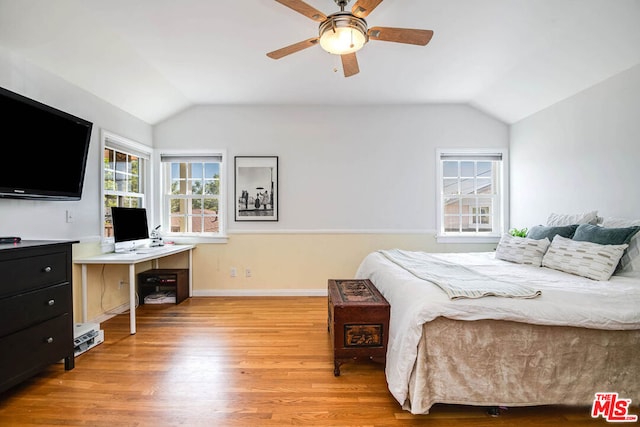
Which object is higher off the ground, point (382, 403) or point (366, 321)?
point (366, 321)

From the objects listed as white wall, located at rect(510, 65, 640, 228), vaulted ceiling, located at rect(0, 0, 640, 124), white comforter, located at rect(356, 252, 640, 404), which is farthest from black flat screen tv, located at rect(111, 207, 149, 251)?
white wall, located at rect(510, 65, 640, 228)

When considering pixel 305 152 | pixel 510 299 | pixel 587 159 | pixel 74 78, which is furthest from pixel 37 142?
pixel 587 159

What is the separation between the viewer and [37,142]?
2.25 meters

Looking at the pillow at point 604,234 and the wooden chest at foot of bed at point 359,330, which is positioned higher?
the pillow at point 604,234

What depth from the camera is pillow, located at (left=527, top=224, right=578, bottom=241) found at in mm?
2686

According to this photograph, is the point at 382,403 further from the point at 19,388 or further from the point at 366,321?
the point at 19,388

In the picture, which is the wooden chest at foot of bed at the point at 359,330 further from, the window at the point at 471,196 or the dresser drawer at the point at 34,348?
the window at the point at 471,196

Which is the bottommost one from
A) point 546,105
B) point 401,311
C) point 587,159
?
point 401,311

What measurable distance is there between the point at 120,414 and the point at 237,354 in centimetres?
85

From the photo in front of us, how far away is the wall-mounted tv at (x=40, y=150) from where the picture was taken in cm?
204

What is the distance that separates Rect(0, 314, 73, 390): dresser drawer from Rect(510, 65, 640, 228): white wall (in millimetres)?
4601

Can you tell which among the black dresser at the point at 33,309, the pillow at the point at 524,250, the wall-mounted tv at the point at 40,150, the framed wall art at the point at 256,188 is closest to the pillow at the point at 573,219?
the pillow at the point at 524,250

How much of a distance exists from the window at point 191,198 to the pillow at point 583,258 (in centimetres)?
382

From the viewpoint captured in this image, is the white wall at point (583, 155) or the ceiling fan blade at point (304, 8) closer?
the ceiling fan blade at point (304, 8)
